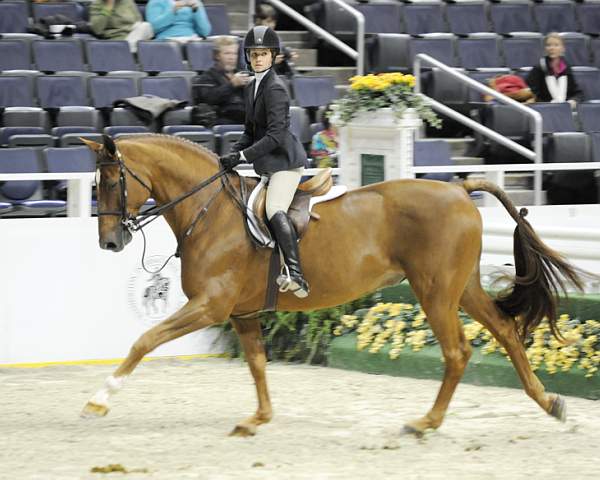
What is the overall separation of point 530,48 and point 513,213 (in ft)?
28.0

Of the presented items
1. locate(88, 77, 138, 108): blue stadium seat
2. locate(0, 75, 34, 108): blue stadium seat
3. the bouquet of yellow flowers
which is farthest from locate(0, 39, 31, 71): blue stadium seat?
the bouquet of yellow flowers

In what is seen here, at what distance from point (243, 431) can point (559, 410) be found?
74.5 inches

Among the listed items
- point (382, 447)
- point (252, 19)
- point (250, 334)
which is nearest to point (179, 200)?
point (250, 334)

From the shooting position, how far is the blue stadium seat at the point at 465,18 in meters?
16.1

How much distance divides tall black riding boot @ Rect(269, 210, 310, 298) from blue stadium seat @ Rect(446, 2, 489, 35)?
9.50 meters

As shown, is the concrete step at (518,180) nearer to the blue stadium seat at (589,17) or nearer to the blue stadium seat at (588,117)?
the blue stadium seat at (588,117)

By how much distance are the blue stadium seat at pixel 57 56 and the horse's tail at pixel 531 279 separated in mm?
6790

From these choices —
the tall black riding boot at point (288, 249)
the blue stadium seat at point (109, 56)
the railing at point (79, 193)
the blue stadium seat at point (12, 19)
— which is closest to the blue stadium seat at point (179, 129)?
the blue stadium seat at point (109, 56)

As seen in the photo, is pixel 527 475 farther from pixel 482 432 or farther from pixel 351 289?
pixel 351 289

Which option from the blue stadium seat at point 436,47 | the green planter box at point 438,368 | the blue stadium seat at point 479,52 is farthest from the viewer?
the blue stadium seat at point 479,52

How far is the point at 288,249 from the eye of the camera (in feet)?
23.5

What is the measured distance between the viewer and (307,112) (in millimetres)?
13352

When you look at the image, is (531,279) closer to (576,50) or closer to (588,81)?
(588,81)

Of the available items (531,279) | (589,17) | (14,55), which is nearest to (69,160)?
(14,55)
